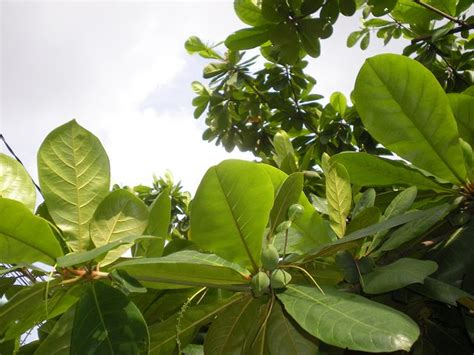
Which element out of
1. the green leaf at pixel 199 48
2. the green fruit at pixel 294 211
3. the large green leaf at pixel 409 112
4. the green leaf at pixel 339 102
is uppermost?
the green leaf at pixel 199 48

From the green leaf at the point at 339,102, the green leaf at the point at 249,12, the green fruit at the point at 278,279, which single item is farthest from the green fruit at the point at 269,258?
the green leaf at the point at 339,102

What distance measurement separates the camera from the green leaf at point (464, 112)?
34.9 inches

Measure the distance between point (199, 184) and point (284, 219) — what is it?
166mm

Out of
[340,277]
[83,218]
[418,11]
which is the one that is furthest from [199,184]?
[418,11]

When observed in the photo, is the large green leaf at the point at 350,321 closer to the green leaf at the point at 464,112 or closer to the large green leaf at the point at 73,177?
the large green leaf at the point at 73,177

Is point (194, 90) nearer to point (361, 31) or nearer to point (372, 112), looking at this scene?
point (361, 31)

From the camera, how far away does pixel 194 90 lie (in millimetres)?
3266

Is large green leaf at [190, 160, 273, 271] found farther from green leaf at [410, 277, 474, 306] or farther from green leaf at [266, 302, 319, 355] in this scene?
green leaf at [410, 277, 474, 306]

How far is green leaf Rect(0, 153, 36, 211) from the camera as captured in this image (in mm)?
669

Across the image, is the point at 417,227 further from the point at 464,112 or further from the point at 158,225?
the point at 158,225

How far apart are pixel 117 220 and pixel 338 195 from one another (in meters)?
0.37

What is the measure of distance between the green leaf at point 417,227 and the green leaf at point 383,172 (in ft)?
0.40

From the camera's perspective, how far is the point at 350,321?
0.54 meters

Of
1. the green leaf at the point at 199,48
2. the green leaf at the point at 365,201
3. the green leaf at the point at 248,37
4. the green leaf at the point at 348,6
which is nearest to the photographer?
the green leaf at the point at 365,201
